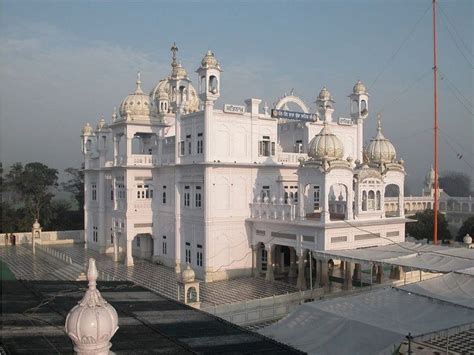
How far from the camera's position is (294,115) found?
960 inches

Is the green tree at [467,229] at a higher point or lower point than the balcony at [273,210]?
lower

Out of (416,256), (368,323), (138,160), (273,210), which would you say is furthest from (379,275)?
(138,160)

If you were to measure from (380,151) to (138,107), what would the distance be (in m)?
13.9

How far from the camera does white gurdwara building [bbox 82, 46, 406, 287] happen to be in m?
19.6

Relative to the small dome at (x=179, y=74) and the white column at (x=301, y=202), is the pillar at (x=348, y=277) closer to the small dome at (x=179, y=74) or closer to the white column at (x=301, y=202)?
the white column at (x=301, y=202)

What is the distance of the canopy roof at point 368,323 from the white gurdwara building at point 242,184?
615 centimetres

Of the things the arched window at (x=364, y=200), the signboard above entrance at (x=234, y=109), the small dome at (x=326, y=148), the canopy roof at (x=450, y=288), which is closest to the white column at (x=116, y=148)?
the signboard above entrance at (x=234, y=109)

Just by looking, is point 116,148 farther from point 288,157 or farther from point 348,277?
point 348,277

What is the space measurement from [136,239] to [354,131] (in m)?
14.5

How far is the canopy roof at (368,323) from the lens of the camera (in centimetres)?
1027

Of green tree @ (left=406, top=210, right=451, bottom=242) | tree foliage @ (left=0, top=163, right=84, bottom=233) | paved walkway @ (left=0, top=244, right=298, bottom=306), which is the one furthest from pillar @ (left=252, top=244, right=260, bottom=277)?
tree foliage @ (left=0, top=163, right=84, bottom=233)

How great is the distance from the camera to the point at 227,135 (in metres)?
22.2

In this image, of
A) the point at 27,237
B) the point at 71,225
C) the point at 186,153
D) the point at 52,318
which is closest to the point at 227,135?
the point at 186,153

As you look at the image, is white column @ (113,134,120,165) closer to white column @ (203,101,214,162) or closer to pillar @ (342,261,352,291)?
white column @ (203,101,214,162)
